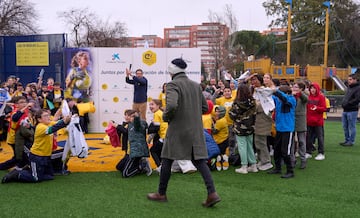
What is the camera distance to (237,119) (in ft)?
21.0

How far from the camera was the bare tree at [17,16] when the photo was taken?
3447cm

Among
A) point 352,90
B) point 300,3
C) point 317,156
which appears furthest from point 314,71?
point 317,156

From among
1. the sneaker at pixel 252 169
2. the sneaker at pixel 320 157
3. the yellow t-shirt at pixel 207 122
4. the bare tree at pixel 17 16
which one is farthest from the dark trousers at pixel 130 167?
the bare tree at pixel 17 16

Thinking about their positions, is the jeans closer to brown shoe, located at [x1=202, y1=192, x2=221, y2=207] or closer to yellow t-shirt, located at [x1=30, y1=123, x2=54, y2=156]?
brown shoe, located at [x1=202, y1=192, x2=221, y2=207]

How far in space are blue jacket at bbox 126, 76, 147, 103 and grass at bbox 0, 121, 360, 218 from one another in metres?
4.08

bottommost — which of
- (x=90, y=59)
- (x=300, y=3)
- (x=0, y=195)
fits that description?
(x=0, y=195)

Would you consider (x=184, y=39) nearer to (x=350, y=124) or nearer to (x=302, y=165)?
(x=350, y=124)

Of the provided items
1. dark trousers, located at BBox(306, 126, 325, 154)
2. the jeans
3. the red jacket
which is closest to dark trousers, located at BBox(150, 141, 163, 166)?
the red jacket

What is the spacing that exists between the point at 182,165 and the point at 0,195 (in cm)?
Answer: 275

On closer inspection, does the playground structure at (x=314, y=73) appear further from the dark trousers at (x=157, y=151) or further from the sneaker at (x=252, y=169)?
the dark trousers at (x=157, y=151)

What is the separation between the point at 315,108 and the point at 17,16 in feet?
112

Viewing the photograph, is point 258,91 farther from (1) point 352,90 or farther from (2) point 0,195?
(1) point 352,90

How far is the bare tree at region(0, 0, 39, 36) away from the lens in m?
34.5

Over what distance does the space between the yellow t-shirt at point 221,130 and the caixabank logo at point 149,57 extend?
490 centimetres
